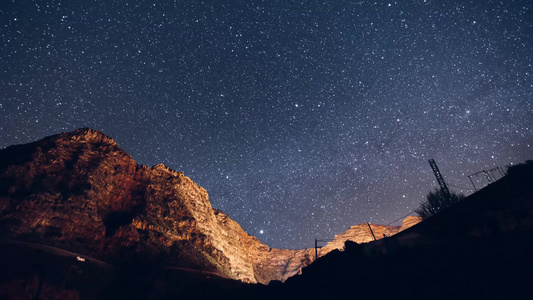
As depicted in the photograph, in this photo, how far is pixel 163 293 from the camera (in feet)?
68.8

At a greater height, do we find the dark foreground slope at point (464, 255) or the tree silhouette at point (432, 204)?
the tree silhouette at point (432, 204)

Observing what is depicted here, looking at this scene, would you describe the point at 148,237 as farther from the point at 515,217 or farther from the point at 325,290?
the point at 515,217

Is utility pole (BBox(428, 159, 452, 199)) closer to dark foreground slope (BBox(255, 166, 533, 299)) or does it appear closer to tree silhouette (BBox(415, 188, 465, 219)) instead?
tree silhouette (BBox(415, 188, 465, 219))

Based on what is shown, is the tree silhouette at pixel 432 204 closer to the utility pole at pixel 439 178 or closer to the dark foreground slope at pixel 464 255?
the utility pole at pixel 439 178

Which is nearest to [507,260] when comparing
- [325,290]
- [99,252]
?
[325,290]

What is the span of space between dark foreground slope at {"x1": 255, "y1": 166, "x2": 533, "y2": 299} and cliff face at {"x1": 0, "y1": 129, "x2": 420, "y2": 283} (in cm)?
3079

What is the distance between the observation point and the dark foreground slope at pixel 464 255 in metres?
6.32

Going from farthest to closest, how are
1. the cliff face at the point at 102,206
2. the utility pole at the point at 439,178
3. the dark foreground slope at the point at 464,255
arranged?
the utility pole at the point at 439,178 → the cliff face at the point at 102,206 → the dark foreground slope at the point at 464,255

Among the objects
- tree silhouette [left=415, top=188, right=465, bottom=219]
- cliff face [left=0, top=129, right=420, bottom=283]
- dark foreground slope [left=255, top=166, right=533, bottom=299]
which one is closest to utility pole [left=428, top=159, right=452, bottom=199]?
tree silhouette [left=415, top=188, right=465, bottom=219]

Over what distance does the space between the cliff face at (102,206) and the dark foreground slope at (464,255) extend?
30.8 meters

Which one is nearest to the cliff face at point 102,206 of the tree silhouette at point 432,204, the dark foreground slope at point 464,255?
the dark foreground slope at point 464,255

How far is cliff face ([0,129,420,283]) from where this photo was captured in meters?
25.0

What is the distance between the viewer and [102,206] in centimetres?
3278

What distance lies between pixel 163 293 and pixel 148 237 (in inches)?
573
